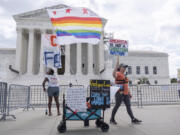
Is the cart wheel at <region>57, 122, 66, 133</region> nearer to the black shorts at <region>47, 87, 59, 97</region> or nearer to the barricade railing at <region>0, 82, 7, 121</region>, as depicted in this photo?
the black shorts at <region>47, 87, 59, 97</region>

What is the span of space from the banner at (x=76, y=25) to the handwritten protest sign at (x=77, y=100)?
1.61m

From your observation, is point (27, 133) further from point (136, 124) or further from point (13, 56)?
point (13, 56)

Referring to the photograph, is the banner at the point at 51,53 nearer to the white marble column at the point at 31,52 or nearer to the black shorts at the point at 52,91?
the black shorts at the point at 52,91

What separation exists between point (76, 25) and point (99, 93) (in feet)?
7.46

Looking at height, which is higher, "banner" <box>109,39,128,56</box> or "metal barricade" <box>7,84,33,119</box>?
"banner" <box>109,39,128,56</box>

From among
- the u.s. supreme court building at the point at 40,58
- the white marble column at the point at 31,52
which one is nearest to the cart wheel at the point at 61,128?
the u.s. supreme court building at the point at 40,58

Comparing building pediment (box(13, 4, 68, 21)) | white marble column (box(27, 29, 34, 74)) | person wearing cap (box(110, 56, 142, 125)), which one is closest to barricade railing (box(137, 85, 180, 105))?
person wearing cap (box(110, 56, 142, 125))

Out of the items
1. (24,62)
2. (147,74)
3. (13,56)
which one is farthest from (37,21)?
(147,74)

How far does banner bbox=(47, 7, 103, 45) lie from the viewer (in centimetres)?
461

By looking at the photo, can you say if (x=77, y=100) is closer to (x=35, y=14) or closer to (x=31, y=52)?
(x=31, y=52)

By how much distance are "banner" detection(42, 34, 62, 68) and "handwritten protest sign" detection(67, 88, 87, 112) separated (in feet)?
6.15

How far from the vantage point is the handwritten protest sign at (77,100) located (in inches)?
146

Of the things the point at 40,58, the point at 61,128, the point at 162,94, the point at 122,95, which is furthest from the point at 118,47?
the point at 40,58

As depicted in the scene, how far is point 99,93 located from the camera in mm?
3869
